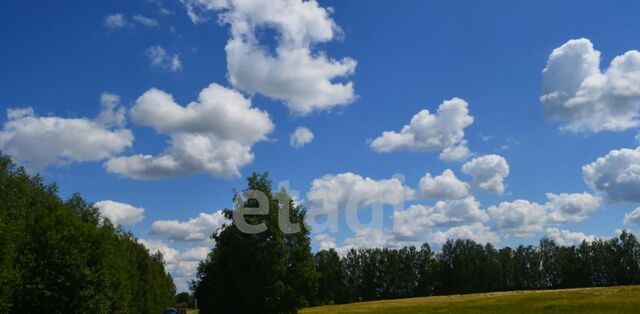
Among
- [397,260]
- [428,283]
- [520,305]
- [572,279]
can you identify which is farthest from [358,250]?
[520,305]

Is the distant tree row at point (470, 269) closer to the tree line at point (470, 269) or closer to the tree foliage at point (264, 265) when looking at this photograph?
the tree line at point (470, 269)

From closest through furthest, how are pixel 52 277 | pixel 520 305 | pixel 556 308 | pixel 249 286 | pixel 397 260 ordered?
1. pixel 52 277
2. pixel 249 286
3. pixel 556 308
4. pixel 520 305
5. pixel 397 260

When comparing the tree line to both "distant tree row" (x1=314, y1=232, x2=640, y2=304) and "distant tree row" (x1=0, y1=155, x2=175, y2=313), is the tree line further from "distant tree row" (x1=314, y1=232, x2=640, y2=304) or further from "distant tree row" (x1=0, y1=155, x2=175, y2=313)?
"distant tree row" (x1=0, y1=155, x2=175, y2=313)

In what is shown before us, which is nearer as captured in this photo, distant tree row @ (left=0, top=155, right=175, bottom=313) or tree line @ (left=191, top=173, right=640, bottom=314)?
distant tree row @ (left=0, top=155, right=175, bottom=313)

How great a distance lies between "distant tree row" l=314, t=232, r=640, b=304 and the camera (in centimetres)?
16362

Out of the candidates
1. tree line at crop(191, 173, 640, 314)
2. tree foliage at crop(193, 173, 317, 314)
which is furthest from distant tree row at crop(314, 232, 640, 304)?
Result: tree foliage at crop(193, 173, 317, 314)

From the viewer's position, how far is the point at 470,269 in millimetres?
166750

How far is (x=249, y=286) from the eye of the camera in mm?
51719

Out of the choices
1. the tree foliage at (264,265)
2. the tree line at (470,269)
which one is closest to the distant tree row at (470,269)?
the tree line at (470,269)

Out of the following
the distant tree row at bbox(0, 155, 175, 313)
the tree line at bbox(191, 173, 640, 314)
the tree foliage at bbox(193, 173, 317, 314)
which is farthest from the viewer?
the tree line at bbox(191, 173, 640, 314)

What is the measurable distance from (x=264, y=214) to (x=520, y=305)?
1213 inches

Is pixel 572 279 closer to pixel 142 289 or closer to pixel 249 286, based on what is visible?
pixel 142 289

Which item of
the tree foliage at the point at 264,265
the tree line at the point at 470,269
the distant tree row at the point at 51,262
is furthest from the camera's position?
the tree line at the point at 470,269

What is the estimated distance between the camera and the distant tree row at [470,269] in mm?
163625
